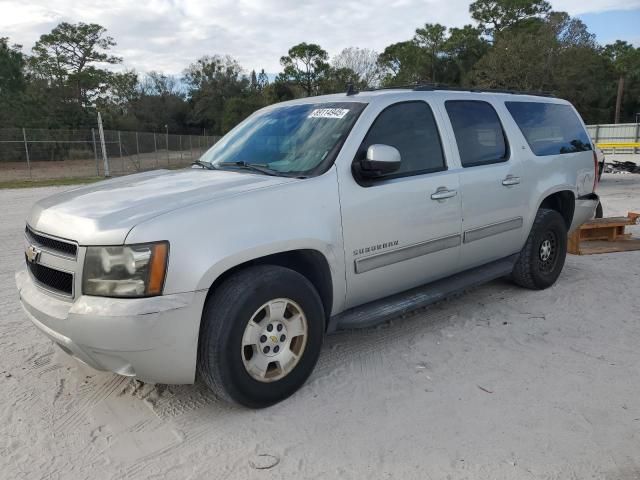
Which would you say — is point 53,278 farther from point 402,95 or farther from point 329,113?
point 402,95

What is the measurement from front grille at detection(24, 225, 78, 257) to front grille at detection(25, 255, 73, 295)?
113mm

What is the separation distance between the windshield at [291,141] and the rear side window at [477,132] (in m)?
1.01

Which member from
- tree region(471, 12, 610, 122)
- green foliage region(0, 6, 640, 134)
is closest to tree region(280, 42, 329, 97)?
green foliage region(0, 6, 640, 134)

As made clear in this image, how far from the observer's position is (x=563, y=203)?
215 inches

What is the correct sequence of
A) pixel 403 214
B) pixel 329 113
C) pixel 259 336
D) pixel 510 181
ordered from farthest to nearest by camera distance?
pixel 510 181, pixel 329 113, pixel 403 214, pixel 259 336

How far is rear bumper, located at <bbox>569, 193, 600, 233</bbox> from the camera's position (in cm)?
546

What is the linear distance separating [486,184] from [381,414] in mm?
2207

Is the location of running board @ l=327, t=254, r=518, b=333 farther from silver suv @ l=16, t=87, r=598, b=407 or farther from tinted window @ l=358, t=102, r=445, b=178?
tinted window @ l=358, t=102, r=445, b=178

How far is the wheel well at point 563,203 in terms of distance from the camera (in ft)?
17.5

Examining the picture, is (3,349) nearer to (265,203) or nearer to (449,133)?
(265,203)

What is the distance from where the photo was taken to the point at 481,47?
187 ft

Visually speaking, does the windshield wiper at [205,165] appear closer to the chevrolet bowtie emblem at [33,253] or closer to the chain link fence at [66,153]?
the chevrolet bowtie emblem at [33,253]

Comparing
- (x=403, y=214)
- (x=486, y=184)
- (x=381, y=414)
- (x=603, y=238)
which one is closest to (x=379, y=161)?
(x=403, y=214)

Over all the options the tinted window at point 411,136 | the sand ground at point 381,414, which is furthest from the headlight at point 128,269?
the tinted window at point 411,136
